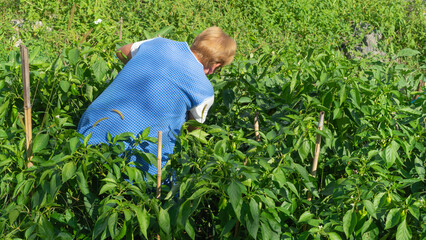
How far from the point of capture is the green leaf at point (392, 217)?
183 centimetres

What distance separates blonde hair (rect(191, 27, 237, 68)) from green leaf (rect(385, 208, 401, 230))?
104 centimetres

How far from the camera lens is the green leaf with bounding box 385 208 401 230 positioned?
72.2 inches

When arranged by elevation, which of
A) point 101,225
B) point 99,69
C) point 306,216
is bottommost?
point 306,216

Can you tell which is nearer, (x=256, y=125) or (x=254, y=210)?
(x=254, y=210)

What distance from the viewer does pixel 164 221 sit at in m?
1.79

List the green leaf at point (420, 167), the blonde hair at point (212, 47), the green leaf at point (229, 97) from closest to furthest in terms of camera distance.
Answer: the green leaf at point (420, 167) < the blonde hair at point (212, 47) < the green leaf at point (229, 97)

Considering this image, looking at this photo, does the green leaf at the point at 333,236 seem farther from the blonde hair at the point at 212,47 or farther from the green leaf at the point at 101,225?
the blonde hair at the point at 212,47

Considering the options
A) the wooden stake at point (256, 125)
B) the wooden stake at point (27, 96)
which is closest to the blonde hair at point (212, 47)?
the wooden stake at point (256, 125)

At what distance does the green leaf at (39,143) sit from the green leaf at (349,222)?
114 cm

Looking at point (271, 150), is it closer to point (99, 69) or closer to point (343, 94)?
point (343, 94)

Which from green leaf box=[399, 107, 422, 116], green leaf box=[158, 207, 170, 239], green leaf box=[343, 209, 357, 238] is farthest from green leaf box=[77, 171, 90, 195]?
green leaf box=[399, 107, 422, 116]

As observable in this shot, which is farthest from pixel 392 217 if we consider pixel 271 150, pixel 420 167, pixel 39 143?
pixel 39 143

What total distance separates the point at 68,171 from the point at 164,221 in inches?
14.8

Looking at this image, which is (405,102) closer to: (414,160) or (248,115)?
(414,160)
